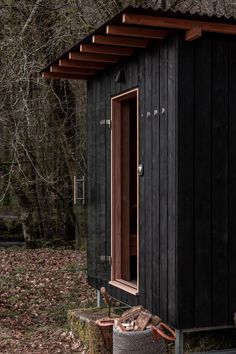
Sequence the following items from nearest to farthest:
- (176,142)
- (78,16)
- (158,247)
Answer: (176,142)
(158,247)
(78,16)

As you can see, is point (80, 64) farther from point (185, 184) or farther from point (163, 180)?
point (185, 184)

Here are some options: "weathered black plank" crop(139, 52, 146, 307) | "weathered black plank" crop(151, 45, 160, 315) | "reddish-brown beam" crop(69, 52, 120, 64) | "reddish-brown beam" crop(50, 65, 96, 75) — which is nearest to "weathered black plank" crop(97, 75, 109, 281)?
"reddish-brown beam" crop(50, 65, 96, 75)

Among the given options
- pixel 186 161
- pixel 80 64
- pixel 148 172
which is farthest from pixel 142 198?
pixel 80 64

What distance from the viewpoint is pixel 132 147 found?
7.84 metres

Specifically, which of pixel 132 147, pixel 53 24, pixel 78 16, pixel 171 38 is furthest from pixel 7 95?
pixel 171 38

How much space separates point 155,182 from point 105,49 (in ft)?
4.88

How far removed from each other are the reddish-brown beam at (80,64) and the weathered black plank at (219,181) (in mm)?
2010

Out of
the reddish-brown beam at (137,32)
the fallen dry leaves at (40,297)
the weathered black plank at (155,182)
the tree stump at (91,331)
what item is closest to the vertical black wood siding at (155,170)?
the weathered black plank at (155,182)

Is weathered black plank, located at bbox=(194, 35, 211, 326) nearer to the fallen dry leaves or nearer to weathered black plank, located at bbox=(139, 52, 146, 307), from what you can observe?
weathered black plank, located at bbox=(139, 52, 146, 307)

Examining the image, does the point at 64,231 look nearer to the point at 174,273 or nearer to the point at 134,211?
the point at 134,211

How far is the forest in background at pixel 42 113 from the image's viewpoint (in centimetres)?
1087

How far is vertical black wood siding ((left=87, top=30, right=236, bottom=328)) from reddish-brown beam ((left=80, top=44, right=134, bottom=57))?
0.56m

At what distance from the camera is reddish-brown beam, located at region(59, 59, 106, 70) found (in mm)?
7051

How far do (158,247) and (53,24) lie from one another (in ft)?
24.0
